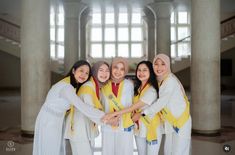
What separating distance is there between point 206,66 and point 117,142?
15.2 feet

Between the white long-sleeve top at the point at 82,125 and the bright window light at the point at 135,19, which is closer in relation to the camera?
the white long-sleeve top at the point at 82,125

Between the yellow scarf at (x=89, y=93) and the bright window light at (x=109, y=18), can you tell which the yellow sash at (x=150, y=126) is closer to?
the yellow scarf at (x=89, y=93)

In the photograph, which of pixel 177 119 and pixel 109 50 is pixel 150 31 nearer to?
pixel 109 50

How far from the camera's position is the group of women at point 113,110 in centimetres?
416

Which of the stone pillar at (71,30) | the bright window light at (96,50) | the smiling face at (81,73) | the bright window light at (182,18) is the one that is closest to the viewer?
the smiling face at (81,73)

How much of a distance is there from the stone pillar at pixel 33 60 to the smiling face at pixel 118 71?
4.38m

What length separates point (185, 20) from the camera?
1080 inches

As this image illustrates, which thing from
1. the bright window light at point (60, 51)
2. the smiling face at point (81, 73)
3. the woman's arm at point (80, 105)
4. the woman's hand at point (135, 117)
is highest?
the bright window light at point (60, 51)

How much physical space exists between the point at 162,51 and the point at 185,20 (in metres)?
11.7

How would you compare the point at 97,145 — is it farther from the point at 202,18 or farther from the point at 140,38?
the point at 140,38

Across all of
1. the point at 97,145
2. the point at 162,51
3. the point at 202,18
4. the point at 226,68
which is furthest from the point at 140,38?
the point at 97,145

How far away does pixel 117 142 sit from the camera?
4.40 meters

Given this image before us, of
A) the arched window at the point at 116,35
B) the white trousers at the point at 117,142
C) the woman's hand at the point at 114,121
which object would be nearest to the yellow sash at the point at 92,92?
the woman's hand at the point at 114,121

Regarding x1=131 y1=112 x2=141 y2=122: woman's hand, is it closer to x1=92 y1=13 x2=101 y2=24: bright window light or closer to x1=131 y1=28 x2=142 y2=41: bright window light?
x1=131 y1=28 x2=142 y2=41: bright window light
